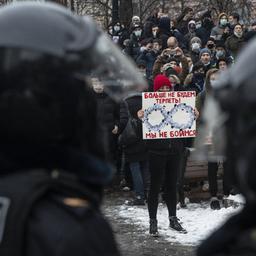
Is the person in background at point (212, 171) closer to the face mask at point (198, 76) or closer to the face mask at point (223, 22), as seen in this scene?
the face mask at point (198, 76)

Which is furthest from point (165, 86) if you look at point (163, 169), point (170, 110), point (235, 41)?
point (235, 41)

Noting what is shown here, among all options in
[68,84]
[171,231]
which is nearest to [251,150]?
[68,84]

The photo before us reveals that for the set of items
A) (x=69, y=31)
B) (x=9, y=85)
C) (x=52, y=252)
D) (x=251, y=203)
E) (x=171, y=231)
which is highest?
(x=69, y=31)

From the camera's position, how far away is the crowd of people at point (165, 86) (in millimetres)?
7359

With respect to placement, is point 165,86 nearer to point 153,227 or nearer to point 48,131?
point 153,227

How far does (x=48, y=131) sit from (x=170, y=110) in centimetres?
627

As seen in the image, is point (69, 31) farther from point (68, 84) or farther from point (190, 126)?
point (190, 126)

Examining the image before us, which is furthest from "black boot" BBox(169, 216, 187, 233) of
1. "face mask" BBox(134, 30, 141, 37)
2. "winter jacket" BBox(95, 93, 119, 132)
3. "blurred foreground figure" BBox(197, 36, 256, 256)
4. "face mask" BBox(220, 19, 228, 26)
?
"face mask" BBox(134, 30, 141, 37)

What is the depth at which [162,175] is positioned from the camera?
723 cm

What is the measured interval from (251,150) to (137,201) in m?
7.41

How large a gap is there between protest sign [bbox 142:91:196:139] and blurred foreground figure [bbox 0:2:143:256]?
5.92 m

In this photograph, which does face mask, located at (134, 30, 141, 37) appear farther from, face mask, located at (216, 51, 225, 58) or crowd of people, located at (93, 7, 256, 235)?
face mask, located at (216, 51, 225, 58)

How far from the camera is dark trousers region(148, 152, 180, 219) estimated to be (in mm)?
7184

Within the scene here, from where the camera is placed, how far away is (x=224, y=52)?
40.6ft
